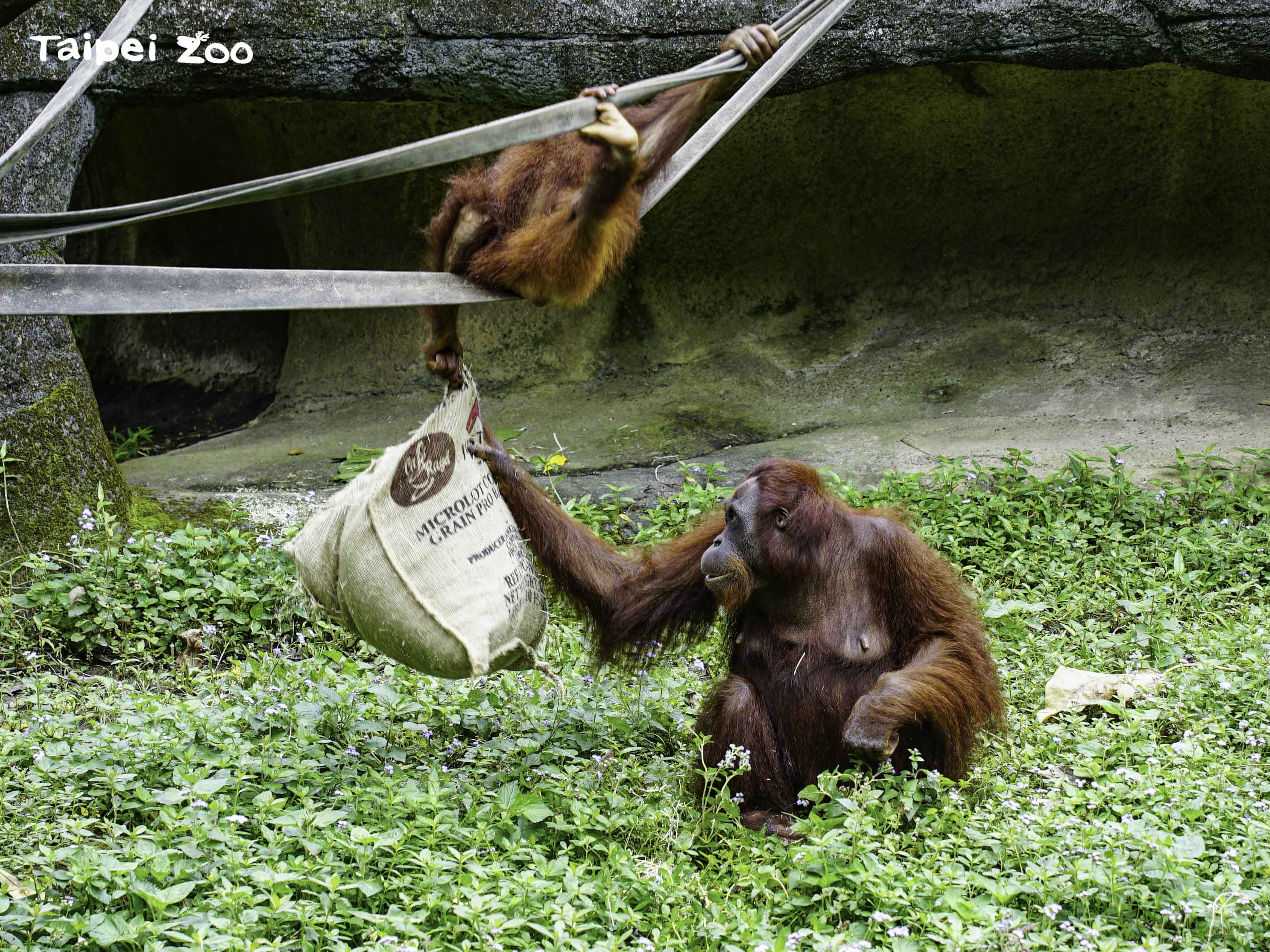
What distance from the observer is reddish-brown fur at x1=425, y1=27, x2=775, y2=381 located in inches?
117

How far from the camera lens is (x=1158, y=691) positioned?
3.76 metres

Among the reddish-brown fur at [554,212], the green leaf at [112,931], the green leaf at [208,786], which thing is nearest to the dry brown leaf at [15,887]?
the green leaf at [112,931]

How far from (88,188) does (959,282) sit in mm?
5173

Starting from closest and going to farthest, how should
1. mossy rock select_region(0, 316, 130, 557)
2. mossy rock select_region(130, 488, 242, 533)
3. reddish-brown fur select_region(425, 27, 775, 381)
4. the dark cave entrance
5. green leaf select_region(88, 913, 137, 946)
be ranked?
green leaf select_region(88, 913, 137, 946), reddish-brown fur select_region(425, 27, 775, 381), mossy rock select_region(0, 316, 130, 557), mossy rock select_region(130, 488, 242, 533), the dark cave entrance

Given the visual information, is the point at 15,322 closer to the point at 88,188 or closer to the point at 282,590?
the point at 282,590

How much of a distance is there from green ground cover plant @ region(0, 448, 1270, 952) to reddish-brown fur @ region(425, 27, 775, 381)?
1.00m

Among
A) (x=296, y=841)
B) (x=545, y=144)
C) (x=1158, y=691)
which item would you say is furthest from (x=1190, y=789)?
(x=545, y=144)

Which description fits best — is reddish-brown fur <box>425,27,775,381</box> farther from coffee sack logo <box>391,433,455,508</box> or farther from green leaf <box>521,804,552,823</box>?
green leaf <box>521,804,552,823</box>

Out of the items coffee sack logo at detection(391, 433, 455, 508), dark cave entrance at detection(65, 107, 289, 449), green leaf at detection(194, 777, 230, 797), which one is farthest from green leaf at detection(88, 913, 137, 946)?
dark cave entrance at detection(65, 107, 289, 449)

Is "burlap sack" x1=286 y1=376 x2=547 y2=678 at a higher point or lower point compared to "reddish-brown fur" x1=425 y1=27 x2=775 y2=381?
lower

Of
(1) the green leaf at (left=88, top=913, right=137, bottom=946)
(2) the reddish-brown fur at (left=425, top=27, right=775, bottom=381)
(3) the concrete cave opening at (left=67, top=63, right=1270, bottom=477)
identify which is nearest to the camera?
(1) the green leaf at (left=88, top=913, right=137, bottom=946)

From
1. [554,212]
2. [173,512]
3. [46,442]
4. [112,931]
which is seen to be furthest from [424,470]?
[173,512]

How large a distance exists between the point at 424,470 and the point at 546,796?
792 millimetres

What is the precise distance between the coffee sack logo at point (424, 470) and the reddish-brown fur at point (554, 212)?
0.21 m
